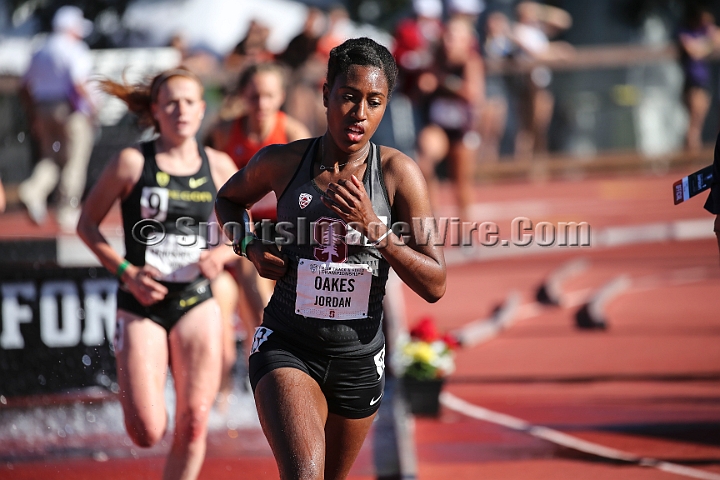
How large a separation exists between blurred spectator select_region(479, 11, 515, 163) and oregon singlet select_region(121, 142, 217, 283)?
10924 mm

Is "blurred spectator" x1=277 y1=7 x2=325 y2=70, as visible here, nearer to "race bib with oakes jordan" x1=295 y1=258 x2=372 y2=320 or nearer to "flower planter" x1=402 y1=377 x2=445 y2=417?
"flower planter" x1=402 y1=377 x2=445 y2=417

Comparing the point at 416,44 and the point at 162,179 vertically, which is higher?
the point at 416,44

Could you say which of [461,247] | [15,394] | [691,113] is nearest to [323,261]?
[15,394]

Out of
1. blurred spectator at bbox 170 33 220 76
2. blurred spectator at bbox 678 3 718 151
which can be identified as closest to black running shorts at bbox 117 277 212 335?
blurred spectator at bbox 170 33 220 76

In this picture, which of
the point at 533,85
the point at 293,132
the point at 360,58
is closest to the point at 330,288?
the point at 360,58

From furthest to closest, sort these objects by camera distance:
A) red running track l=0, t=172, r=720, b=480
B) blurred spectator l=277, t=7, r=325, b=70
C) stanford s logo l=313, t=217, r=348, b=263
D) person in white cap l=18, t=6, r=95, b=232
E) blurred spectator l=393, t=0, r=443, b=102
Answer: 1. blurred spectator l=277, t=7, r=325, b=70
2. person in white cap l=18, t=6, r=95, b=232
3. blurred spectator l=393, t=0, r=443, b=102
4. red running track l=0, t=172, r=720, b=480
5. stanford s logo l=313, t=217, r=348, b=263

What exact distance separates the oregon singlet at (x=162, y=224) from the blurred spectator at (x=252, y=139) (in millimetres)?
1078

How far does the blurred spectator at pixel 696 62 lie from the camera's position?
51.3 feet

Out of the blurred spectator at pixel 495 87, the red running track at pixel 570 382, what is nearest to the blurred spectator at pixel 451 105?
the red running track at pixel 570 382

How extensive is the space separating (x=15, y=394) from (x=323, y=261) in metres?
3.84

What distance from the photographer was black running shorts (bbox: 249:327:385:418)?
11.5 feet

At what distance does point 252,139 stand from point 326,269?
2.74 m

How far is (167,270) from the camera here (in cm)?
469

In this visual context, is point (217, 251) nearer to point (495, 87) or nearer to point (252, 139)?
point (252, 139)
